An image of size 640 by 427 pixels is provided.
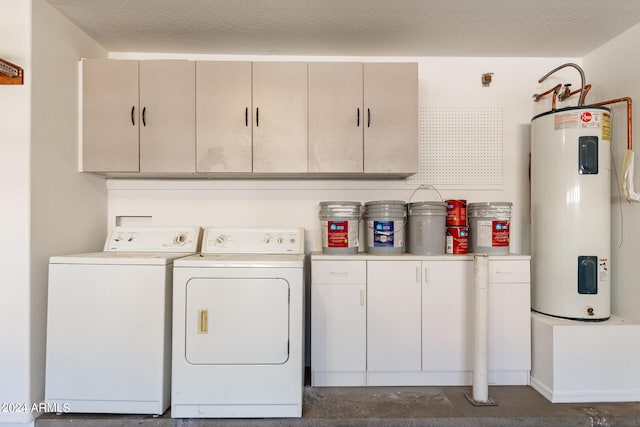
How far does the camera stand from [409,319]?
227cm

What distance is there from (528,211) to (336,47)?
78.1 inches

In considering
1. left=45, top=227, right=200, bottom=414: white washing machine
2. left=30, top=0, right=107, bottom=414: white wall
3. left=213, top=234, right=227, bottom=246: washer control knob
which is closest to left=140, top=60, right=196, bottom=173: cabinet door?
left=30, top=0, right=107, bottom=414: white wall

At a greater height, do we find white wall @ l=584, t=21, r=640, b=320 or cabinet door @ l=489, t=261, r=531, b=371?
white wall @ l=584, t=21, r=640, b=320

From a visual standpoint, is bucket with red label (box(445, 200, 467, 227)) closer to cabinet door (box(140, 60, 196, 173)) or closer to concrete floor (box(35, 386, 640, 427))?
concrete floor (box(35, 386, 640, 427))

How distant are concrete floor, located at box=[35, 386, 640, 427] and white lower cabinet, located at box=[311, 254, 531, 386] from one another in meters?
0.16

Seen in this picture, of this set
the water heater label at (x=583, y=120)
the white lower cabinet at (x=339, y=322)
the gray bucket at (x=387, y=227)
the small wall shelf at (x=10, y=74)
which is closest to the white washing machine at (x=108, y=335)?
the white lower cabinet at (x=339, y=322)

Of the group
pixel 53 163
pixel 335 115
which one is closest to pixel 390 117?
pixel 335 115

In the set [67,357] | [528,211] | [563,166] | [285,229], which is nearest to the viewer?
[67,357]

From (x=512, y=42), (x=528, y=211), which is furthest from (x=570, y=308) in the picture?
(x=512, y=42)

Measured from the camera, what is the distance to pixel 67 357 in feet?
6.25

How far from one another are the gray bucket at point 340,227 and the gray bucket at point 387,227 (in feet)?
0.37

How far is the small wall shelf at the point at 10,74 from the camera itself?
5.97ft

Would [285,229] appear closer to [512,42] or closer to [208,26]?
[208,26]

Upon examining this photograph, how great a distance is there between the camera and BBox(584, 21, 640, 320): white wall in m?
2.27
